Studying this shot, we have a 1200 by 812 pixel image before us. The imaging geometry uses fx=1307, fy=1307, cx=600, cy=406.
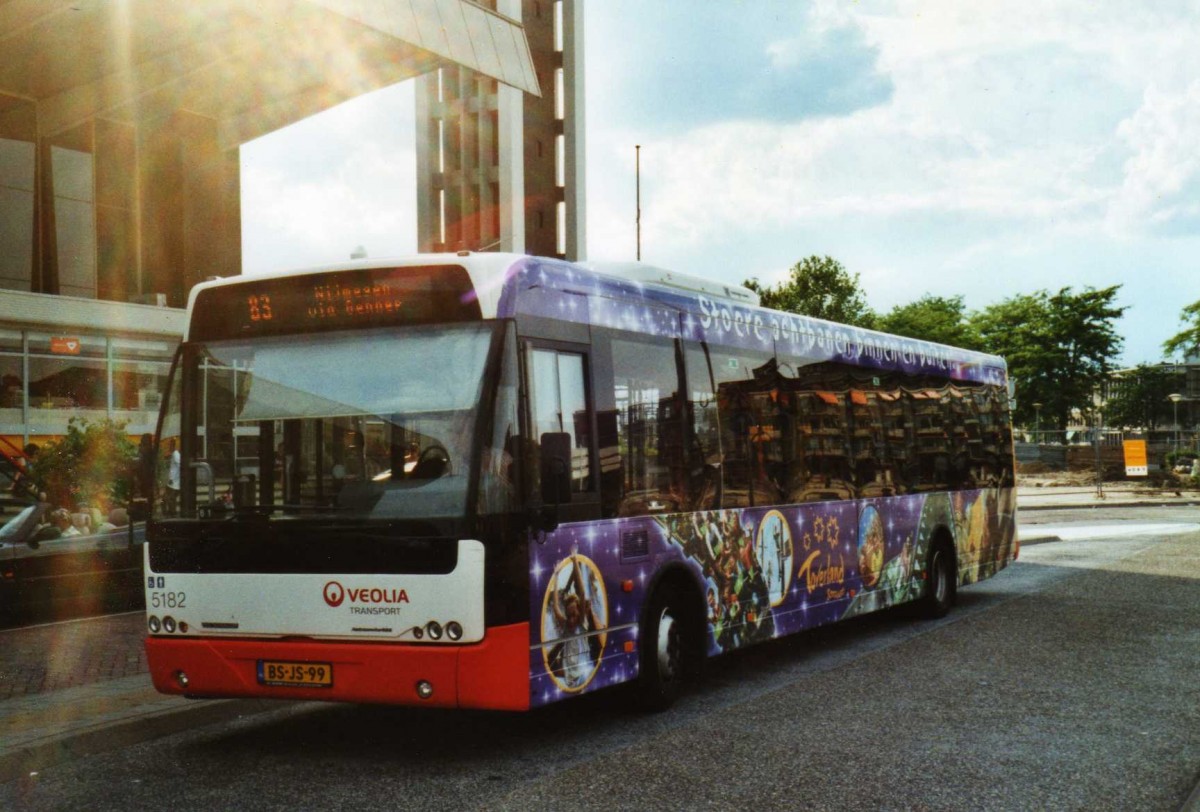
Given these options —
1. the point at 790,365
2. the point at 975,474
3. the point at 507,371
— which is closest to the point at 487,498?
the point at 507,371

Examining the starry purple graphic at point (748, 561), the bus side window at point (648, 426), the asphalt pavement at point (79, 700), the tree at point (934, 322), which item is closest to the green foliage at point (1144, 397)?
the tree at point (934, 322)

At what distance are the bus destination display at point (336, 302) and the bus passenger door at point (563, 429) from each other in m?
0.56

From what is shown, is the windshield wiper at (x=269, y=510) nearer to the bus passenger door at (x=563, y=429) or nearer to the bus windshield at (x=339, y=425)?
the bus windshield at (x=339, y=425)

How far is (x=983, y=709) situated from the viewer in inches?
324

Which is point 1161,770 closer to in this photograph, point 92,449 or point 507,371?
point 507,371

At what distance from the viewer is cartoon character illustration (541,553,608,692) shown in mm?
7137

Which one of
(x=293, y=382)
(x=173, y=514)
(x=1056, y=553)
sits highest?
(x=293, y=382)

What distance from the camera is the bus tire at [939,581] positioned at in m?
13.4

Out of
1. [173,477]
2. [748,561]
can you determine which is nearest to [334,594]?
[173,477]

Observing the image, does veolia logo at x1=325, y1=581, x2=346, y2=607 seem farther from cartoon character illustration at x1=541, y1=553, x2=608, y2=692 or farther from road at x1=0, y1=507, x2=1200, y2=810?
cartoon character illustration at x1=541, y1=553, x2=608, y2=692

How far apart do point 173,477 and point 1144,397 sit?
121 meters

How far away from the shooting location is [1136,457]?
44188 mm

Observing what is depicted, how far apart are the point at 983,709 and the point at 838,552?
9.81 feet

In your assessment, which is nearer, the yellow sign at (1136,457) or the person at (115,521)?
the person at (115,521)
